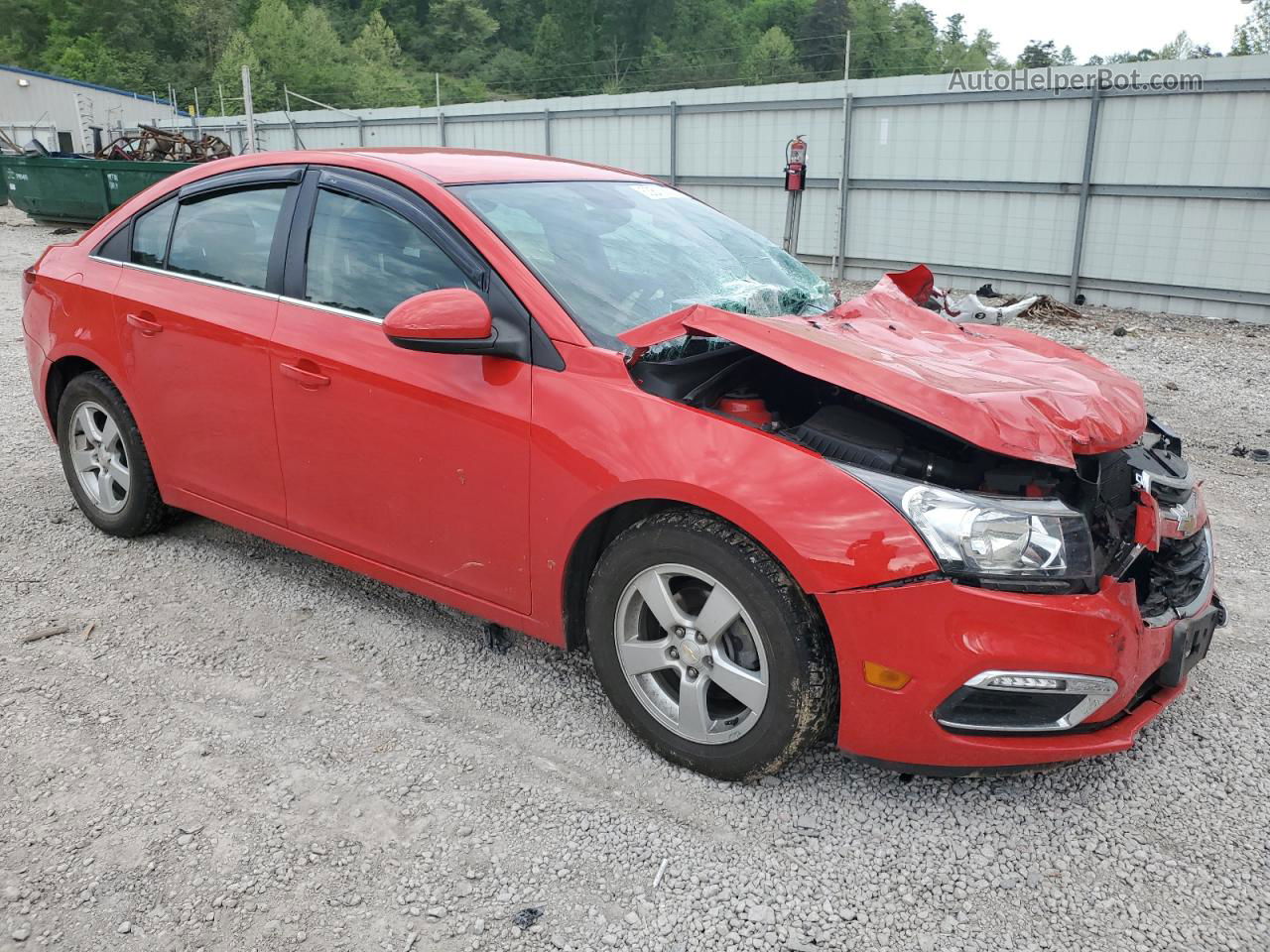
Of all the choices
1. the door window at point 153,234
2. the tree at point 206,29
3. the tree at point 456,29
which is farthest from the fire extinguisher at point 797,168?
the tree at point 456,29

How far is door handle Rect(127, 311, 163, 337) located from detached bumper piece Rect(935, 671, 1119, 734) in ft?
10.3

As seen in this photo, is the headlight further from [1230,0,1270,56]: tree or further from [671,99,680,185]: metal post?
[1230,0,1270,56]: tree

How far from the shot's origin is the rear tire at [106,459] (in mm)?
4117

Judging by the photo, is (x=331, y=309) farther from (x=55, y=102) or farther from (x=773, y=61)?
(x=773, y=61)

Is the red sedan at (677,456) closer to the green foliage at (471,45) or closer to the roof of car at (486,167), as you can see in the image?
the roof of car at (486,167)

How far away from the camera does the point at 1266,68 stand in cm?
1112

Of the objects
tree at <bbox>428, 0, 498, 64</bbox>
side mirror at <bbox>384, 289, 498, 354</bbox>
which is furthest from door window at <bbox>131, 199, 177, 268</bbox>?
tree at <bbox>428, 0, 498, 64</bbox>

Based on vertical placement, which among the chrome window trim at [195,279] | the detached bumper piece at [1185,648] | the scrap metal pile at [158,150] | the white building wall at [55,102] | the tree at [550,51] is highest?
the tree at [550,51]

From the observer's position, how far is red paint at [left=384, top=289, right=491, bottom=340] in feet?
9.15

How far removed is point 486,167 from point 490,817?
2194 millimetres

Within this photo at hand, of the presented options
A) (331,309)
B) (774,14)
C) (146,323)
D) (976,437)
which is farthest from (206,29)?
(976,437)

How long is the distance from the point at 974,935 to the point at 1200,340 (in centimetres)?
1023

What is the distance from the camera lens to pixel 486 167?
138 inches

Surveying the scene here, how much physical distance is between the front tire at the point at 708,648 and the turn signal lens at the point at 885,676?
0.39 feet
